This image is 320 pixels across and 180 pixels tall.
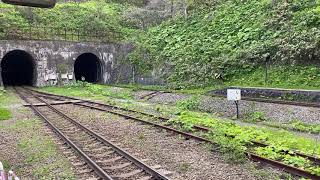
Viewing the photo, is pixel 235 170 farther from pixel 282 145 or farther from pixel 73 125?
pixel 73 125

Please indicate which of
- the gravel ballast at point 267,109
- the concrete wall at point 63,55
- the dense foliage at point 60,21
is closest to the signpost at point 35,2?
the gravel ballast at point 267,109

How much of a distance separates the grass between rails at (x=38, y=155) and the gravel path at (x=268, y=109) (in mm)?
8036

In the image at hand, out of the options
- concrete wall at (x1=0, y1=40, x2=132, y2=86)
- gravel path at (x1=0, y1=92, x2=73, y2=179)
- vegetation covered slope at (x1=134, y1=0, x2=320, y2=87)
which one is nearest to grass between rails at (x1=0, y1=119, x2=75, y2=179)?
gravel path at (x1=0, y1=92, x2=73, y2=179)

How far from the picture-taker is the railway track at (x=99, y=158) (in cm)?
830

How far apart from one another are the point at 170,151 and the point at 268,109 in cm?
714

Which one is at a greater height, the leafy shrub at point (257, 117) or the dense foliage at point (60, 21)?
the dense foliage at point (60, 21)

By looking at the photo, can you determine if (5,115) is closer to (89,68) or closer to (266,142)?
(266,142)

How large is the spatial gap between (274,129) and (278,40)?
11406 mm

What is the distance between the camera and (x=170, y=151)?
1048 cm

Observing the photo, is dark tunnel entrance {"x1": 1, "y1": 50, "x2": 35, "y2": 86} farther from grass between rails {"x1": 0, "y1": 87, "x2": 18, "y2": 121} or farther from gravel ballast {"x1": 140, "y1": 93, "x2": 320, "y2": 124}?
gravel ballast {"x1": 140, "y1": 93, "x2": 320, "y2": 124}

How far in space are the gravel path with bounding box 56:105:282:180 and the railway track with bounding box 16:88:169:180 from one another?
16.9 inches

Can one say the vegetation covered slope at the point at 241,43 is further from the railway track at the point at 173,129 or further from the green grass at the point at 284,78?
the railway track at the point at 173,129

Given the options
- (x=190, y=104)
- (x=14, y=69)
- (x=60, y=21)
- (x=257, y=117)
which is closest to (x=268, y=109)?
(x=257, y=117)

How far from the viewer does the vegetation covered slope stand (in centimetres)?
2153
